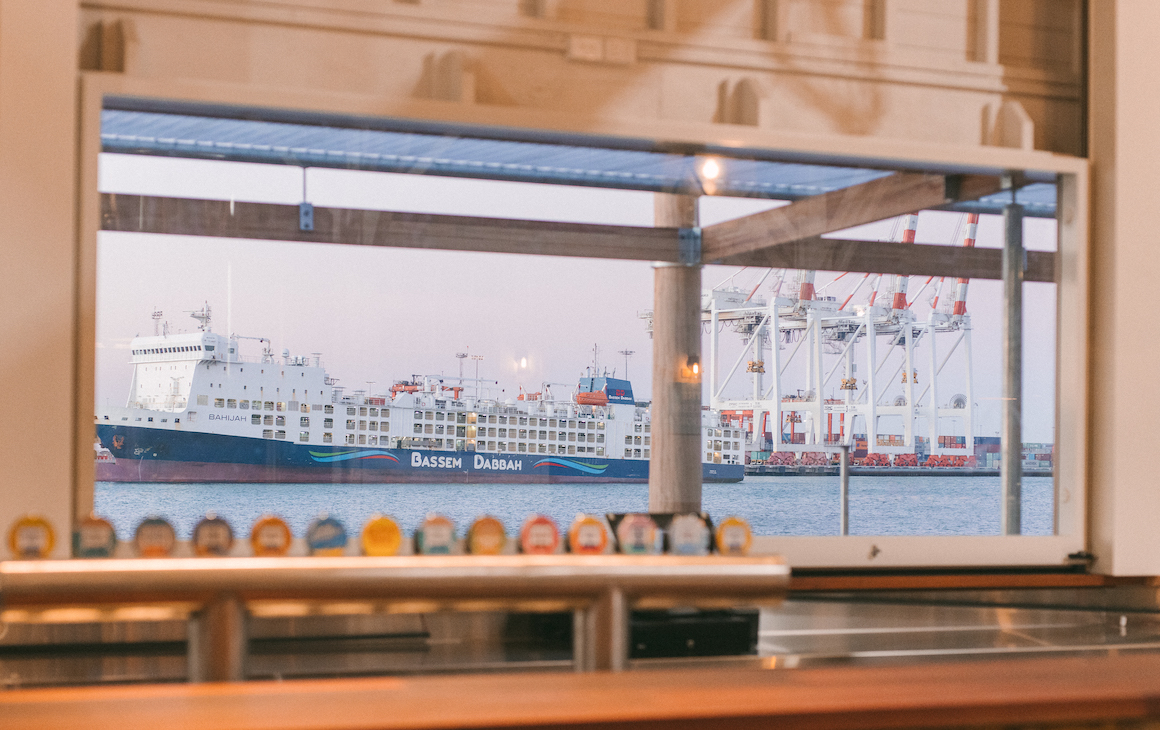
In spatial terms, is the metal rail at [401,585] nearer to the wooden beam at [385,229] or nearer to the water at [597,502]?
the water at [597,502]

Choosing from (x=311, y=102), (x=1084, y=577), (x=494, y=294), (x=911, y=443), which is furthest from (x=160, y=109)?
(x=1084, y=577)

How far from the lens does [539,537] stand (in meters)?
1.53

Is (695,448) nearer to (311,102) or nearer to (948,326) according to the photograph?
(948,326)

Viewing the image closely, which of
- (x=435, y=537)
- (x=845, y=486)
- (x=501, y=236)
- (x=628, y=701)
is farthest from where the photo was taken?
(x=845, y=486)

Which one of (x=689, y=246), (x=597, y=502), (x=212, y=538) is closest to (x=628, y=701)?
(x=212, y=538)

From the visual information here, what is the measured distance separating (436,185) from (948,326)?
5.23 ft

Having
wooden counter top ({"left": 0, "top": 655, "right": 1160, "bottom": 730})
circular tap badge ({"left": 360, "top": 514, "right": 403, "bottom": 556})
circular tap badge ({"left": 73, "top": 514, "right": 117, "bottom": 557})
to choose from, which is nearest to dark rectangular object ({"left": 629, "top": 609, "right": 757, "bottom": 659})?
wooden counter top ({"left": 0, "top": 655, "right": 1160, "bottom": 730})

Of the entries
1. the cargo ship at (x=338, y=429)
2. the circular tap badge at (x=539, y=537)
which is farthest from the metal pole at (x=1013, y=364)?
the circular tap badge at (x=539, y=537)

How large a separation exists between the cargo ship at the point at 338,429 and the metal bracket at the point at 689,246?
0.40 m

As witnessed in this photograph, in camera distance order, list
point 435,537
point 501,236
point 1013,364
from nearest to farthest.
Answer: point 435,537
point 501,236
point 1013,364

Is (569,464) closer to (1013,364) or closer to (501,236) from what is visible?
(501,236)

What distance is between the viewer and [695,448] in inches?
113

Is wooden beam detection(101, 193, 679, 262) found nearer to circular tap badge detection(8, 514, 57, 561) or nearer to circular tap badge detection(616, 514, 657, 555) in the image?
circular tap badge detection(8, 514, 57, 561)

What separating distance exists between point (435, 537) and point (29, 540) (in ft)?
→ 1.87
